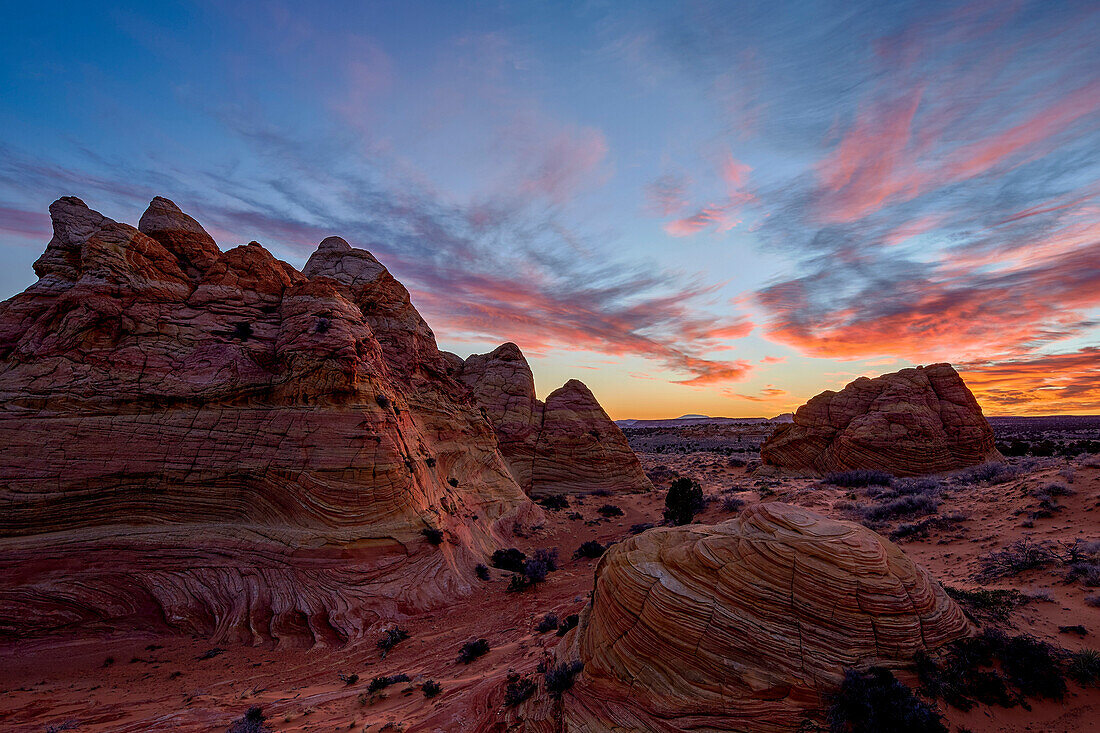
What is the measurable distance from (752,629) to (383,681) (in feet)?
27.8

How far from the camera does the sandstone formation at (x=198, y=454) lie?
1270 cm

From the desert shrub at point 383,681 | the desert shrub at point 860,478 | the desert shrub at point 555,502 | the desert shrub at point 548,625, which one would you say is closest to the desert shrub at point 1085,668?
the desert shrub at point 548,625

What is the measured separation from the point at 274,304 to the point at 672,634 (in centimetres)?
1901

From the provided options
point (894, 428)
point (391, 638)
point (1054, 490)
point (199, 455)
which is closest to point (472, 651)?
point (391, 638)

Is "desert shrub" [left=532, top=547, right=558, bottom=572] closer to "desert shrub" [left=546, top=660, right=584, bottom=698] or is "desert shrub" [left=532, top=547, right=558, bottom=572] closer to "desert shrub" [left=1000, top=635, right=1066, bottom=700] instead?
"desert shrub" [left=546, top=660, right=584, bottom=698]

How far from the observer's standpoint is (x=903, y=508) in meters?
19.6

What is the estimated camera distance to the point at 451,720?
834 cm

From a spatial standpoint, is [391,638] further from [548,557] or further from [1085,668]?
[1085,668]

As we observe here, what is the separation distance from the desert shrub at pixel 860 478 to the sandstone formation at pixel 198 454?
26.2 m

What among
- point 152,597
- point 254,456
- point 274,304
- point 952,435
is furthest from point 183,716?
point 952,435

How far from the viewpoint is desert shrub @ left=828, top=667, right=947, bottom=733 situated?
18.7ft

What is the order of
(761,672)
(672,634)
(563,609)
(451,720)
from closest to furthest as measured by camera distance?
(761,672) → (672,634) → (451,720) → (563,609)

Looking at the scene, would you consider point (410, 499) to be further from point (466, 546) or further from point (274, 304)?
point (274, 304)

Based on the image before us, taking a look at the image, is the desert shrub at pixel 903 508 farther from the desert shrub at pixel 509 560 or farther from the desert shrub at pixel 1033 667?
the desert shrub at pixel 509 560
